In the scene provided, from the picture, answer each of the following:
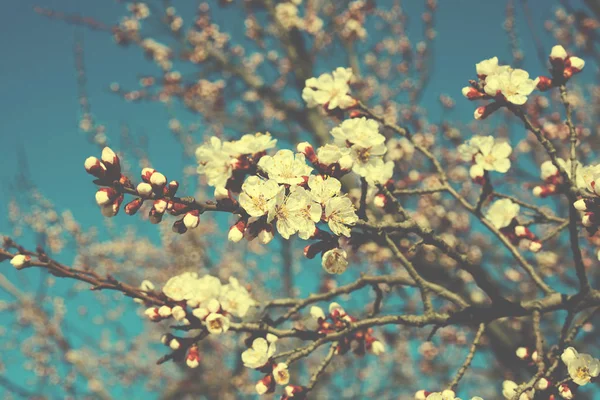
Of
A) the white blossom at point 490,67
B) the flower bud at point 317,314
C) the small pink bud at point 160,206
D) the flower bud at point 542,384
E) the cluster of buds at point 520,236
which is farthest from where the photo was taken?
the cluster of buds at point 520,236

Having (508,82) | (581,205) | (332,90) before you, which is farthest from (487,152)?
(332,90)

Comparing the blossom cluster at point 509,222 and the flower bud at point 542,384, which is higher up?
the blossom cluster at point 509,222

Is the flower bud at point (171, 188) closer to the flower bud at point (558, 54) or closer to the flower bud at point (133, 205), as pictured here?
the flower bud at point (133, 205)

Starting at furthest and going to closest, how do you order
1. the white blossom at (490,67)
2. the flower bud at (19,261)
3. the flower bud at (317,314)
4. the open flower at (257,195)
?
1. the flower bud at (317,314)
2. the white blossom at (490,67)
3. the flower bud at (19,261)
4. the open flower at (257,195)

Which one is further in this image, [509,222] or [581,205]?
[509,222]

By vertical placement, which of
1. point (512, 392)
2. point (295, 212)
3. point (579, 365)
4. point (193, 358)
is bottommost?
point (193, 358)

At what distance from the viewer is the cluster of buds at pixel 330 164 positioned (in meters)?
1.64

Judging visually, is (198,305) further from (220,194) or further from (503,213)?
(503,213)

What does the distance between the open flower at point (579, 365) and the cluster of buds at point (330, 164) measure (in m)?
1.01

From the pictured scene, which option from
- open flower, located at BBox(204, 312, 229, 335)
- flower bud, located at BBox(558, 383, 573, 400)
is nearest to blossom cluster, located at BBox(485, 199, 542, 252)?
flower bud, located at BBox(558, 383, 573, 400)

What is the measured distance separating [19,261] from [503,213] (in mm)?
2167

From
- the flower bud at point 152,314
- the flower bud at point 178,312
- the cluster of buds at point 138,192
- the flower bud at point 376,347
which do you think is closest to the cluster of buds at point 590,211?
the flower bud at point 376,347

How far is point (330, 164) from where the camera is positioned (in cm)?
168

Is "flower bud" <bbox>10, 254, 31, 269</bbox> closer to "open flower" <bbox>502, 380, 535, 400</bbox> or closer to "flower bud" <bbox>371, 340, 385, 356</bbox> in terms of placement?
"flower bud" <bbox>371, 340, 385, 356</bbox>
